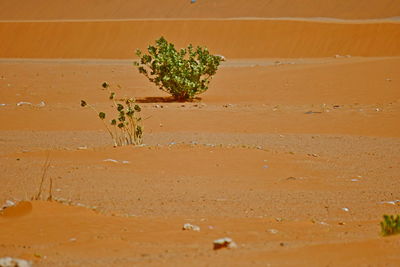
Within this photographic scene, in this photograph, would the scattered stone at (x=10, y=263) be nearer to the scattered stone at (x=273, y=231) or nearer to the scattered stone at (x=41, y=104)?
the scattered stone at (x=273, y=231)

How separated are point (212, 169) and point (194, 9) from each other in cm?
5536

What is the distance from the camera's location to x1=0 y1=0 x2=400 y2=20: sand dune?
193ft

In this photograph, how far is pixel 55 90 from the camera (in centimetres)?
2553

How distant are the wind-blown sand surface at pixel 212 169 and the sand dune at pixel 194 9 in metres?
28.3

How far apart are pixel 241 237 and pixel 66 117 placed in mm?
12660

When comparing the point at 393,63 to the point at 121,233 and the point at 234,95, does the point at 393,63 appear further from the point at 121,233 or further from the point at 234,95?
the point at 121,233

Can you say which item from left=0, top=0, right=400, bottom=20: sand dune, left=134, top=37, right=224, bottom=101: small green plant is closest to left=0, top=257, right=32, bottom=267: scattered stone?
left=134, top=37, right=224, bottom=101: small green plant

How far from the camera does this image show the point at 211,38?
148 ft

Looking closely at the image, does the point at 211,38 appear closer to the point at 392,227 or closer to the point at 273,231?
the point at 273,231

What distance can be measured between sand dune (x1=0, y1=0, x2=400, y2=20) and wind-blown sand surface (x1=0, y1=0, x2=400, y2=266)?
2827 cm

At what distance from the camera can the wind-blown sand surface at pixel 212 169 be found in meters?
6.39

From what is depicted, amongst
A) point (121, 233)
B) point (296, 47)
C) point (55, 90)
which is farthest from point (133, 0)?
point (121, 233)

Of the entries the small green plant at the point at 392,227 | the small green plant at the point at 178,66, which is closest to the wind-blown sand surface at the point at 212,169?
the small green plant at the point at 392,227

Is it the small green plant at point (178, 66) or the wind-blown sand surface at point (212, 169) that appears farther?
the small green plant at point (178, 66)
